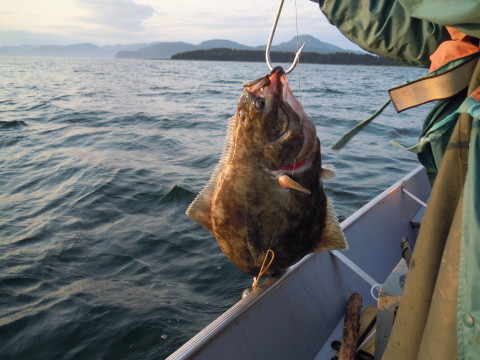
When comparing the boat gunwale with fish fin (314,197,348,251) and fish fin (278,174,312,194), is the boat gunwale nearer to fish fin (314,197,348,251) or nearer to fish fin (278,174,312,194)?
fish fin (314,197,348,251)

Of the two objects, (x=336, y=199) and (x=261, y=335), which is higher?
(x=261, y=335)

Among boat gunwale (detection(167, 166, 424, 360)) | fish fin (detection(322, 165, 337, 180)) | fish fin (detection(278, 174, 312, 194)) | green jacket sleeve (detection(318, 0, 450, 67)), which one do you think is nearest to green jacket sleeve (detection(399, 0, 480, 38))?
green jacket sleeve (detection(318, 0, 450, 67))

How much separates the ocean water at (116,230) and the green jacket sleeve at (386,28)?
442 mm

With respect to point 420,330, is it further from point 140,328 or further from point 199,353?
point 140,328

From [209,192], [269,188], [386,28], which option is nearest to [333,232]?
[269,188]

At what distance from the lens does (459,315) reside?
4.30 ft

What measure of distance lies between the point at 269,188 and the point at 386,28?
1.02m

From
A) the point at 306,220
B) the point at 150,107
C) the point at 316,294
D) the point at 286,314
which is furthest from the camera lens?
the point at 150,107

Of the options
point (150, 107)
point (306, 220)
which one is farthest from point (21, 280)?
point (150, 107)

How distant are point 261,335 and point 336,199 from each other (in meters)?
5.56

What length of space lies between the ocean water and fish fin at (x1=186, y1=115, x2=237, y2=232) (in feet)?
1.86

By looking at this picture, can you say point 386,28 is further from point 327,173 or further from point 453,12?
point 327,173

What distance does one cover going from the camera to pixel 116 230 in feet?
22.1

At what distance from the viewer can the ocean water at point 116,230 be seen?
14.9 feet
